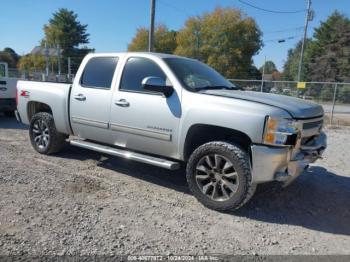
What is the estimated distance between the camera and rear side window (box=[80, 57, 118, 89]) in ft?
17.0

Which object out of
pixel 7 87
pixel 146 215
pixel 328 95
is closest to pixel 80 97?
pixel 146 215

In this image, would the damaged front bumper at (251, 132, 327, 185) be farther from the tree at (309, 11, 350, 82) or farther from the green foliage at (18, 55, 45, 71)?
the green foliage at (18, 55, 45, 71)

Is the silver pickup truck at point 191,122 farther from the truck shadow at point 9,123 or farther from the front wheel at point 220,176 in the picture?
the truck shadow at point 9,123

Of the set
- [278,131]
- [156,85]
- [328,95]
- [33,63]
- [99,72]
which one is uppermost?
[33,63]

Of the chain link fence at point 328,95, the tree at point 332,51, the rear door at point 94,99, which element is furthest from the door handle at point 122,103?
the tree at point 332,51

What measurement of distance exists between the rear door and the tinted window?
263 mm

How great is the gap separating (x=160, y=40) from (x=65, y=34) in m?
17.0

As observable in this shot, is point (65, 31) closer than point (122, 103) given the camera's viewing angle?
No

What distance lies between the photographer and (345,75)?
4662 centimetres

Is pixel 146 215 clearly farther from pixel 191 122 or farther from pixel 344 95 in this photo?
pixel 344 95

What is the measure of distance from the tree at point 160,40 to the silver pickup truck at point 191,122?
5545cm

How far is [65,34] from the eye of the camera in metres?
59.1

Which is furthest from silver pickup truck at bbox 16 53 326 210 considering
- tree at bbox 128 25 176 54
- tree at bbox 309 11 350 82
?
tree at bbox 128 25 176 54

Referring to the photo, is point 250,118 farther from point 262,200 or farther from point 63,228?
point 63,228
